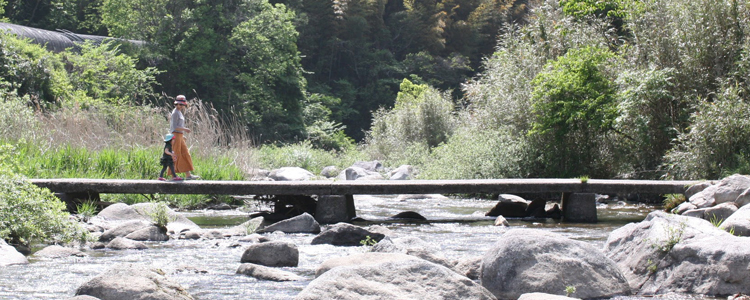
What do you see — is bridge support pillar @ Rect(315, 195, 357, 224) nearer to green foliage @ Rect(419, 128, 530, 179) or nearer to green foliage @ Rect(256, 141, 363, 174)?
green foliage @ Rect(419, 128, 530, 179)

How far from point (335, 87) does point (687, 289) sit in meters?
46.5

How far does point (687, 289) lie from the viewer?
520 cm

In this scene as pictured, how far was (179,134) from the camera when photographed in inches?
420

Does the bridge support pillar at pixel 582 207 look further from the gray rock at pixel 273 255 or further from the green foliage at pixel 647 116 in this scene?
the gray rock at pixel 273 255

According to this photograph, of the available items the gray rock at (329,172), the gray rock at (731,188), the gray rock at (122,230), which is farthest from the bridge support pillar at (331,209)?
the gray rock at (329,172)

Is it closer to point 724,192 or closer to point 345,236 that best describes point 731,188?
point 724,192

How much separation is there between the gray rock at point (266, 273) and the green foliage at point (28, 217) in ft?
7.93

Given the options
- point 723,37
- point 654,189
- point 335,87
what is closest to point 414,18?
point 335,87

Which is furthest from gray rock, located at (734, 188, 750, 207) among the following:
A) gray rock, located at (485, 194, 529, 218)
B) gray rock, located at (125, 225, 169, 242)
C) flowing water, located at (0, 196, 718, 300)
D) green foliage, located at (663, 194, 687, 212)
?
gray rock, located at (125, 225, 169, 242)

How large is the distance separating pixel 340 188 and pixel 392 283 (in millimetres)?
5943

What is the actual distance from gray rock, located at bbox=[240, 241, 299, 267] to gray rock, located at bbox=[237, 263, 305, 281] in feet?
1.38

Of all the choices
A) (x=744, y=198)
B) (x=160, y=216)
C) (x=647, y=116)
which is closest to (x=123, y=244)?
(x=160, y=216)

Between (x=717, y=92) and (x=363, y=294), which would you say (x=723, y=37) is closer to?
(x=717, y=92)

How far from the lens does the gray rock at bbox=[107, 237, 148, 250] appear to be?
747cm
